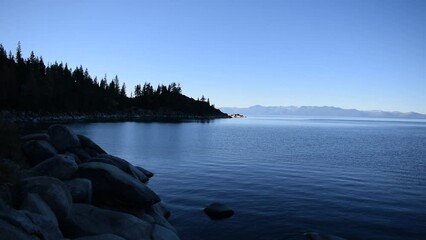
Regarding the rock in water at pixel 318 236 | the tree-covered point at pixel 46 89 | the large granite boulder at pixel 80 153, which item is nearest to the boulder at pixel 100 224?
the rock in water at pixel 318 236

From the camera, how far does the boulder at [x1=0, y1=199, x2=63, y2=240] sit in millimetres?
7492

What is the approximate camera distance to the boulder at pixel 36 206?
9812 millimetres

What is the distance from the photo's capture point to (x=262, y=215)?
19062mm

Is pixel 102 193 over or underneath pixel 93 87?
underneath

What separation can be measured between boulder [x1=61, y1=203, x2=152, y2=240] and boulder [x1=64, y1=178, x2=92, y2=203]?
116 cm

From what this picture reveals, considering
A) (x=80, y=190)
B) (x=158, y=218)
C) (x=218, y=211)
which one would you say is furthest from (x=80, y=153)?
(x=218, y=211)

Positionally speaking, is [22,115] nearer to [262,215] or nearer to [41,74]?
[41,74]

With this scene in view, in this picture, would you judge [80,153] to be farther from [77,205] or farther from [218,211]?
[77,205]

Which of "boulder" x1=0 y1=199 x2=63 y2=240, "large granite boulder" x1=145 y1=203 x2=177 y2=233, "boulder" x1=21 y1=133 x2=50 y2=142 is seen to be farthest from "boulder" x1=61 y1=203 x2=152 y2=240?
"boulder" x1=21 y1=133 x2=50 y2=142

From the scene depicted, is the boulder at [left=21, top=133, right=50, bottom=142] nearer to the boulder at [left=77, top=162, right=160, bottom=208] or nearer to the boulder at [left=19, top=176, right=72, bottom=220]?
the boulder at [left=77, top=162, right=160, bottom=208]

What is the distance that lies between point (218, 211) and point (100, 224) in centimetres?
861

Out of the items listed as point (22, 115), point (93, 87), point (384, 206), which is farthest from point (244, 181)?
point (93, 87)

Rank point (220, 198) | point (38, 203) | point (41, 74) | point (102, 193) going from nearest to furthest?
point (38, 203) → point (102, 193) → point (220, 198) → point (41, 74)

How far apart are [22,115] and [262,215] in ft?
332
